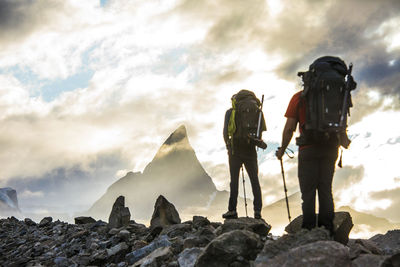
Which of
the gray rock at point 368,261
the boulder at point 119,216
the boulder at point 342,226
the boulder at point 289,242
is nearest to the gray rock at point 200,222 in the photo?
the boulder at point 119,216

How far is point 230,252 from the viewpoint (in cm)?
584

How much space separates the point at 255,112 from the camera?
10.5 meters

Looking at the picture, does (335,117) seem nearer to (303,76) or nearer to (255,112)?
(303,76)

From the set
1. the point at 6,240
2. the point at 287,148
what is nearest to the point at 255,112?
the point at 287,148

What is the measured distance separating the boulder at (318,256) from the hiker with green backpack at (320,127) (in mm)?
1694

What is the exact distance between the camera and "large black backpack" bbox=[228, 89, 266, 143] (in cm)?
1031

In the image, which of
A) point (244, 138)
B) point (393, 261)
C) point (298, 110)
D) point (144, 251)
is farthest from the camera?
point (244, 138)

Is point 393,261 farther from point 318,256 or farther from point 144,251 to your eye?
point 144,251

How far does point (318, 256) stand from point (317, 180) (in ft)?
6.79

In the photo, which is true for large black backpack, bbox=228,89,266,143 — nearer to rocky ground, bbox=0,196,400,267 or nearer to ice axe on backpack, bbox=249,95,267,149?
ice axe on backpack, bbox=249,95,267,149

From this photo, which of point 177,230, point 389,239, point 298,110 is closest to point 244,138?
point 177,230

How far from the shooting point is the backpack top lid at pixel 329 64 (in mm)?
6246

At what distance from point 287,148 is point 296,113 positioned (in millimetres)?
948

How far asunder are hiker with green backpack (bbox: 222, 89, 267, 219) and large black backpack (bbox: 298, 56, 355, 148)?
399cm
